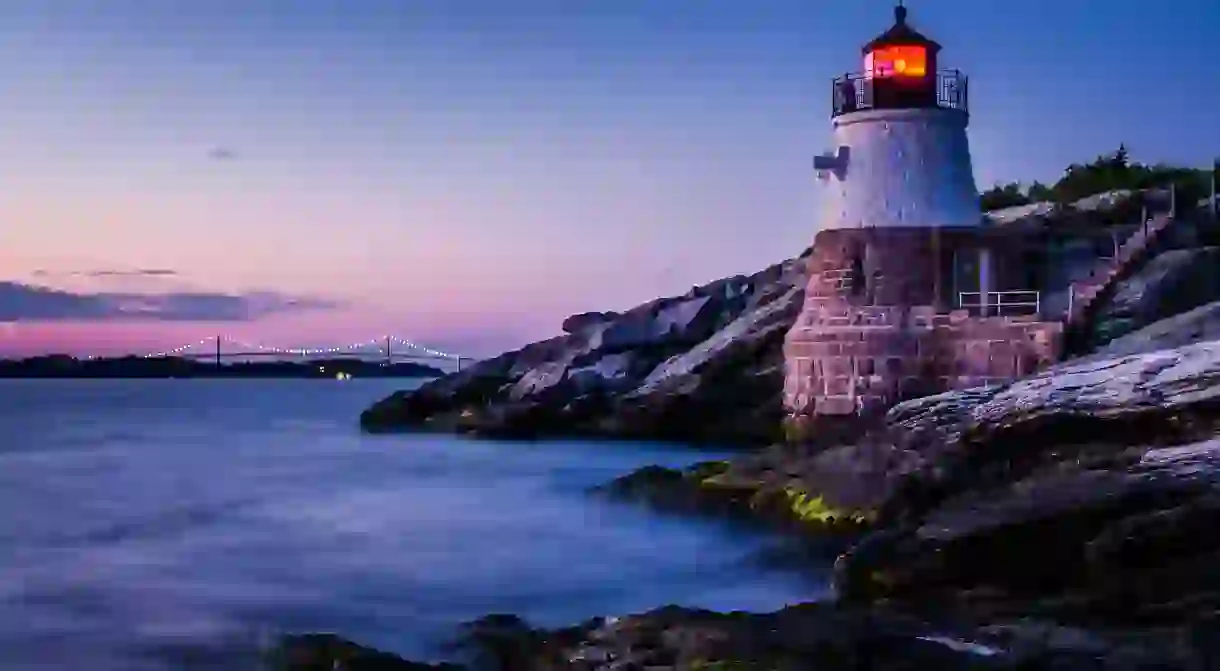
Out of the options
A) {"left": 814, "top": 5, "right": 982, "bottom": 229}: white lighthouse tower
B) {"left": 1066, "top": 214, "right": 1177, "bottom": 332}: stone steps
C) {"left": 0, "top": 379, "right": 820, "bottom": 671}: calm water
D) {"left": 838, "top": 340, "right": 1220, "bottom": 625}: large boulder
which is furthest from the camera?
{"left": 814, "top": 5, "right": 982, "bottom": 229}: white lighthouse tower

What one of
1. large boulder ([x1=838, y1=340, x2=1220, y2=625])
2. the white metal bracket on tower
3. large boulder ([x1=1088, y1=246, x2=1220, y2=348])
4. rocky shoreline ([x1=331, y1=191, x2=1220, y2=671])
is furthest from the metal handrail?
large boulder ([x1=838, y1=340, x2=1220, y2=625])

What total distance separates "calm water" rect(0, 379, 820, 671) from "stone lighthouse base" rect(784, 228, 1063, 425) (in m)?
3.64

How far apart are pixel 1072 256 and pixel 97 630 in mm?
14459

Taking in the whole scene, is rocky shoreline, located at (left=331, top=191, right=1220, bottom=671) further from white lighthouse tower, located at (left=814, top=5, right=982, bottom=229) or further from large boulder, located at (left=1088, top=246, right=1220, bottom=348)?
white lighthouse tower, located at (left=814, top=5, right=982, bottom=229)

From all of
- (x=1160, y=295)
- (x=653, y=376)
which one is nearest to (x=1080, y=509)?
(x=1160, y=295)

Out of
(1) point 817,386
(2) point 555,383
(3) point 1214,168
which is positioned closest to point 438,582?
(1) point 817,386

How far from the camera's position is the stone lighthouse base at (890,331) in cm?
1680

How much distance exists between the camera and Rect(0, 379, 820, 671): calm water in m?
10.1

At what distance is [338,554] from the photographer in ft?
46.2

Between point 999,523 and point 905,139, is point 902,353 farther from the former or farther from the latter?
point 999,523

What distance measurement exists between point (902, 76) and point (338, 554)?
9935mm

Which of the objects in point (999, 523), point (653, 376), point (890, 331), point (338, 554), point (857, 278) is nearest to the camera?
point (999, 523)

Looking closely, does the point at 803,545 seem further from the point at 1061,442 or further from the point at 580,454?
the point at 580,454

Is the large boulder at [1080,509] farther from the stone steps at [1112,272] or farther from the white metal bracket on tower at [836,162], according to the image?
the white metal bracket on tower at [836,162]
